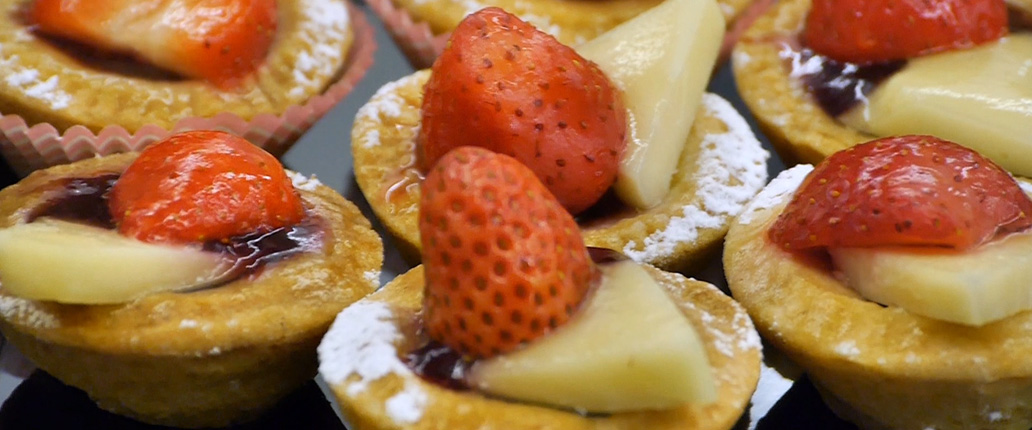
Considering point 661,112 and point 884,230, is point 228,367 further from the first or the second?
point 884,230

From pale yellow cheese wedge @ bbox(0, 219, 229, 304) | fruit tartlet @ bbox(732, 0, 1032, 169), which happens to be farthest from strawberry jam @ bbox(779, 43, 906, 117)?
pale yellow cheese wedge @ bbox(0, 219, 229, 304)

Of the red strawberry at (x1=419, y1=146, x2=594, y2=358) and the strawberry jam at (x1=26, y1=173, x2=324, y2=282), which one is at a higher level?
the red strawberry at (x1=419, y1=146, x2=594, y2=358)

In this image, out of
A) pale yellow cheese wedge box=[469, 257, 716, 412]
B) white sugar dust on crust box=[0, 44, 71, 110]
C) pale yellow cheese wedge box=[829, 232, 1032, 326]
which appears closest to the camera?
pale yellow cheese wedge box=[469, 257, 716, 412]

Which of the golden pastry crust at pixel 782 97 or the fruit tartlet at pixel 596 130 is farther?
the golden pastry crust at pixel 782 97

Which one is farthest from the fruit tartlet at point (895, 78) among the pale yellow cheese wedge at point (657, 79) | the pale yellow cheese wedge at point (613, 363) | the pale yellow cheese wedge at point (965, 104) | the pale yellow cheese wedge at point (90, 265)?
the pale yellow cheese wedge at point (90, 265)

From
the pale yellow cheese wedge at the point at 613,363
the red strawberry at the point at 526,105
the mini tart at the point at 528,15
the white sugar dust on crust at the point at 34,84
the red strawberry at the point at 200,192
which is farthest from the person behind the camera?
the mini tart at the point at 528,15

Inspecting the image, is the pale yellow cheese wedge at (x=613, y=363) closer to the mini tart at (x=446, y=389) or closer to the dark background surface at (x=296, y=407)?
the mini tart at (x=446, y=389)

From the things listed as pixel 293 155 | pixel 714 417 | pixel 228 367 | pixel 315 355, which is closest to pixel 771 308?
pixel 714 417

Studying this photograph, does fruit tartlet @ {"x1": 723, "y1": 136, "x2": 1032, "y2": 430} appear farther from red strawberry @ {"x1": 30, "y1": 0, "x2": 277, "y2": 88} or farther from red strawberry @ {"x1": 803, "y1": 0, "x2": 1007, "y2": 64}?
red strawberry @ {"x1": 30, "y1": 0, "x2": 277, "y2": 88}
